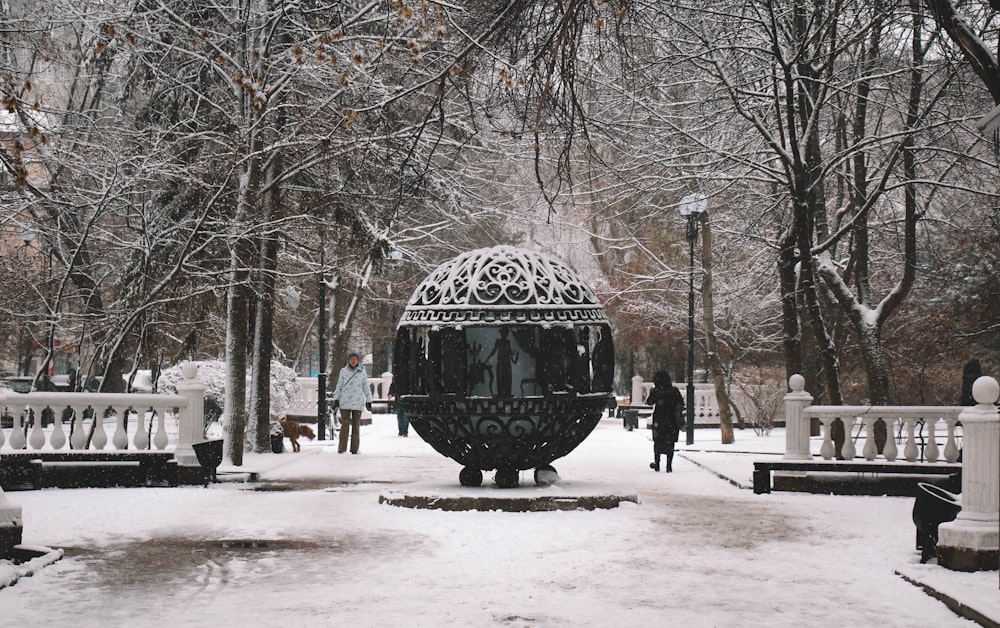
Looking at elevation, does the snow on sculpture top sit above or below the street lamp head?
below

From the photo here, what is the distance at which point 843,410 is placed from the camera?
59.0 feet

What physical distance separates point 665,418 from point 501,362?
24.6 feet

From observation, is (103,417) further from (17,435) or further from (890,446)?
(890,446)

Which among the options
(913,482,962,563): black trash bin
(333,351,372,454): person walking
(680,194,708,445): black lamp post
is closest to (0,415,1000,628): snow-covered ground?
(913,482,962,563): black trash bin

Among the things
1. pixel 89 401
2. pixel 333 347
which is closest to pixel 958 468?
pixel 89 401

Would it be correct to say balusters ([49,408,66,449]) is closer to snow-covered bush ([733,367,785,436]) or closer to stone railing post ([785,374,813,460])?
stone railing post ([785,374,813,460])

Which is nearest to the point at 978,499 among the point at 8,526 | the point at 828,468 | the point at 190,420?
the point at 828,468

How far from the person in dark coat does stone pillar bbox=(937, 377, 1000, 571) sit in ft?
37.5

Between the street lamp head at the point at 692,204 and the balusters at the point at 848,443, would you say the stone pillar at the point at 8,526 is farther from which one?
the street lamp head at the point at 692,204

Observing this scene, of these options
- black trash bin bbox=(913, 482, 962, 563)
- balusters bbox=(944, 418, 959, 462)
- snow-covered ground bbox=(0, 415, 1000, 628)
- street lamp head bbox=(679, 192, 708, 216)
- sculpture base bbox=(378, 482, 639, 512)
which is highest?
street lamp head bbox=(679, 192, 708, 216)

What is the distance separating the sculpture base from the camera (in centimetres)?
1481

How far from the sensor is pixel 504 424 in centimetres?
1526

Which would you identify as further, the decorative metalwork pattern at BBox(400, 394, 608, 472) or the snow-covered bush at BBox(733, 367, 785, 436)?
the snow-covered bush at BBox(733, 367, 785, 436)

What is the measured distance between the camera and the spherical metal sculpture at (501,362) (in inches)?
598
